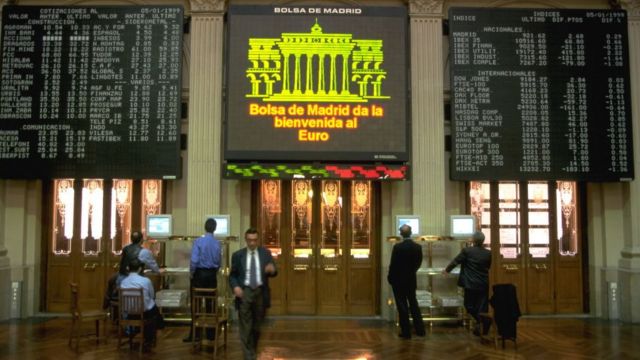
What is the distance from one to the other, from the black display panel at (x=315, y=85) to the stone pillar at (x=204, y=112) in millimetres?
476

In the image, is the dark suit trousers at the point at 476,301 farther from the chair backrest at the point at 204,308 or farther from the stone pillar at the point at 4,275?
the stone pillar at the point at 4,275

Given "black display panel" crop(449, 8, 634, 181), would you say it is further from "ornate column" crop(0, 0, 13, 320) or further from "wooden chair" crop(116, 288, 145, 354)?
"ornate column" crop(0, 0, 13, 320)

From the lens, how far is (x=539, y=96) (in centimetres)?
921

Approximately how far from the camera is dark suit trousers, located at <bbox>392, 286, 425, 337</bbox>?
796cm

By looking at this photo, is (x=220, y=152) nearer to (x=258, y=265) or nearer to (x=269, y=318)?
(x=269, y=318)

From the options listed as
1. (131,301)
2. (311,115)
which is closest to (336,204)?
(311,115)

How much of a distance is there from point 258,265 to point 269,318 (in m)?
3.30

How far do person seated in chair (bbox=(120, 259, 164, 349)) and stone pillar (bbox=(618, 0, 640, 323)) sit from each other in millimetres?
7276

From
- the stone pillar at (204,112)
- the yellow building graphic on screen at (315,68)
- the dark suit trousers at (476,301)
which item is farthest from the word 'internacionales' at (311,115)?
the dark suit trousers at (476,301)

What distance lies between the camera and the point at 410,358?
6945 mm

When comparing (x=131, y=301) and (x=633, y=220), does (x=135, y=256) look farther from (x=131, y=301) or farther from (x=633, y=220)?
(x=633, y=220)

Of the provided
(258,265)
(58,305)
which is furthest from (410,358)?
(58,305)

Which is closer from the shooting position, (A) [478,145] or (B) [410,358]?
(B) [410,358]

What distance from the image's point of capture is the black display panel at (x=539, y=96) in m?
9.14
